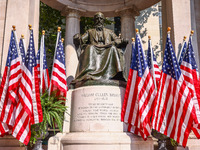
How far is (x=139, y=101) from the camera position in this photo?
918cm

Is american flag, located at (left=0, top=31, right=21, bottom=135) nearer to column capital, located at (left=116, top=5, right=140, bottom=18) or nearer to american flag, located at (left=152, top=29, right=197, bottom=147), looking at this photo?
american flag, located at (left=152, top=29, right=197, bottom=147)

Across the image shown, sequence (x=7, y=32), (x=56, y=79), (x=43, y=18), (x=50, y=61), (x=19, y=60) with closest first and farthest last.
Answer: (x=19, y=60) < (x=56, y=79) < (x=7, y=32) < (x=43, y=18) < (x=50, y=61)

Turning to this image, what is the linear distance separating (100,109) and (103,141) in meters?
1.22

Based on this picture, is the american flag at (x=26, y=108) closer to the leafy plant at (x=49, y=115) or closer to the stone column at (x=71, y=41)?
the leafy plant at (x=49, y=115)

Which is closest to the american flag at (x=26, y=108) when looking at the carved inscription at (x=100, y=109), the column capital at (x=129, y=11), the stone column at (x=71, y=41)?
the carved inscription at (x=100, y=109)

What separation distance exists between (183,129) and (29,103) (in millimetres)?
5331

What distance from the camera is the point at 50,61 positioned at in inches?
912

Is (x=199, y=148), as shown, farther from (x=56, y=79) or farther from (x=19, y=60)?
(x=19, y=60)

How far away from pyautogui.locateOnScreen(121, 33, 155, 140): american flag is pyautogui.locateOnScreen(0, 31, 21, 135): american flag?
3981 millimetres

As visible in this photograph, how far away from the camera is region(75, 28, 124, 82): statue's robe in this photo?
10516 millimetres

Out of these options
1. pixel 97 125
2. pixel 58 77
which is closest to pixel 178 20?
pixel 58 77

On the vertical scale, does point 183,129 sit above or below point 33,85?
below

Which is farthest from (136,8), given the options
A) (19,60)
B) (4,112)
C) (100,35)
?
(4,112)

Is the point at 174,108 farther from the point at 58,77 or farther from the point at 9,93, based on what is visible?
the point at 9,93
